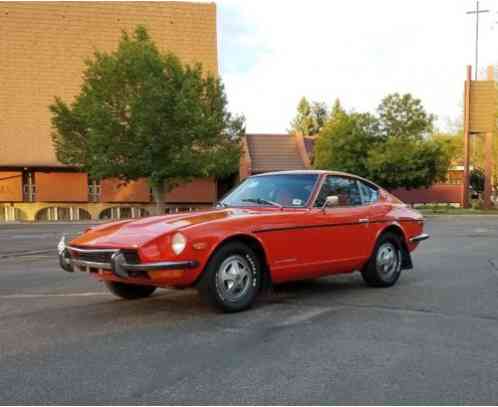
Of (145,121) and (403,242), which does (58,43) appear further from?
(403,242)

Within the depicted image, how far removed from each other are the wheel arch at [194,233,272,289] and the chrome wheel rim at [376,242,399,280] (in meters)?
2.04

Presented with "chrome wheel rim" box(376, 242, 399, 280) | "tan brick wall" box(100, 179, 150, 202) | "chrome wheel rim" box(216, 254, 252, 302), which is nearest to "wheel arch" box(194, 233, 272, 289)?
"chrome wheel rim" box(216, 254, 252, 302)

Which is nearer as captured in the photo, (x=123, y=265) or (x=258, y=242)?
(x=123, y=265)

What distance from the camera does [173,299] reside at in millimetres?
6625

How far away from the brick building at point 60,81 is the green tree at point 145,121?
6884 mm

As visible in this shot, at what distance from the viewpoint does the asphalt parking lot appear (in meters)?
3.56

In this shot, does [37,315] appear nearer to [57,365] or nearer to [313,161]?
[57,365]

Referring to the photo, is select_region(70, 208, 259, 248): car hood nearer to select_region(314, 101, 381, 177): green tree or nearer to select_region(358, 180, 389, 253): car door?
select_region(358, 180, 389, 253): car door

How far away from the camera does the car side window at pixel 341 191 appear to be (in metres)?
6.82

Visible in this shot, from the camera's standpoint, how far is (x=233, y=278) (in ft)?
18.7

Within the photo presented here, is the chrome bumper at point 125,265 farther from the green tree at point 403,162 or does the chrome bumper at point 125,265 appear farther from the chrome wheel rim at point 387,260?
the green tree at point 403,162

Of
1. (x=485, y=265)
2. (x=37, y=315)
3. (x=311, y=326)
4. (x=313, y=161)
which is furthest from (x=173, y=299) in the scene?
(x=313, y=161)

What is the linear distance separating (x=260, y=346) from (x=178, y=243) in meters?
1.31

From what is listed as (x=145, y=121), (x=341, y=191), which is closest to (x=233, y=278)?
(x=341, y=191)
